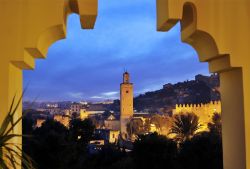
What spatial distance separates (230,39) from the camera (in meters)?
3.04

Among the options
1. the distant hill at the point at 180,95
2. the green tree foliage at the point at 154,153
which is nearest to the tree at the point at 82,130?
the green tree foliage at the point at 154,153

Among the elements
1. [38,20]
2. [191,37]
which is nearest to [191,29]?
[191,37]

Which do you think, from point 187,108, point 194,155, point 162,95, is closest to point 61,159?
point 194,155

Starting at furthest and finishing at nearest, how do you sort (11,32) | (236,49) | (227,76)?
(227,76) → (236,49) → (11,32)

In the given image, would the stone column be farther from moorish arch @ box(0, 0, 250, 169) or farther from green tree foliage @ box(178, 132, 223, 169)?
green tree foliage @ box(178, 132, 223, 169)

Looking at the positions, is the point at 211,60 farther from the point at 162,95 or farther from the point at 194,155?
the point at 162,95

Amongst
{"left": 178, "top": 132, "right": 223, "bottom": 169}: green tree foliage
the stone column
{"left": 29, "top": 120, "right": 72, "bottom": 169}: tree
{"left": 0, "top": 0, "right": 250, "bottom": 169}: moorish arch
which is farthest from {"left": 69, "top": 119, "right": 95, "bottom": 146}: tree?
{"left": 0, "top": 0, "right": 250, "bottom": 169}: moorish arch

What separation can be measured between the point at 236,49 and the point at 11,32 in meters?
1.79

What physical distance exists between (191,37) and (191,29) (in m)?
0.14

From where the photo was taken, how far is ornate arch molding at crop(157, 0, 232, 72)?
297cm

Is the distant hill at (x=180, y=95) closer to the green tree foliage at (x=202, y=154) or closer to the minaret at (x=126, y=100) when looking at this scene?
the minaret at (x=126, y=100)

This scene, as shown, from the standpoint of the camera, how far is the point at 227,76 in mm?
3367

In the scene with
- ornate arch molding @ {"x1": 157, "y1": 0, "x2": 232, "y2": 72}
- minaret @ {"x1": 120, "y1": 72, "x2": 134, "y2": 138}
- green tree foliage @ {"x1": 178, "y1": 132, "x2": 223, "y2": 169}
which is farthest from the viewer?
minaret @ {"x1": 120, "y1": 72, "x2": 134, "y2": 138}

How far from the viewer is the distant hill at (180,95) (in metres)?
72.0
